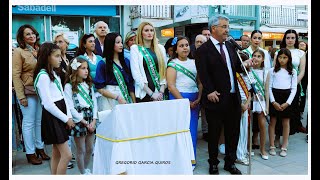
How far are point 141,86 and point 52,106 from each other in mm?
1012

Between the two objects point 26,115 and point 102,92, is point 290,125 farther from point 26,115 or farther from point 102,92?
point 26,115

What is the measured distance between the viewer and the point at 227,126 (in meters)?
3.38

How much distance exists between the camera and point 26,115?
3592 millimetres

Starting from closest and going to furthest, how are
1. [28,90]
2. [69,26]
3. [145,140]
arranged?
[145,140], [28,90], [69,26]

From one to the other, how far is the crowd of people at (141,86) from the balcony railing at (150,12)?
7234mm

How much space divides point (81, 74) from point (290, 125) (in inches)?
117

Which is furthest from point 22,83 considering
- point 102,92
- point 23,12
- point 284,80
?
point 23,12

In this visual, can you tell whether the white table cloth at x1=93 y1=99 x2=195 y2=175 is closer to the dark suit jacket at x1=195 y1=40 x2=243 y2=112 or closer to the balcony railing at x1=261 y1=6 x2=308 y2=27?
the dark suit jacket at x1=195 y1=40 x2=243 y2=112

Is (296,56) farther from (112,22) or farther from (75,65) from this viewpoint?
(112,22)

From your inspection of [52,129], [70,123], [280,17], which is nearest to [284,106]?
[70,123]

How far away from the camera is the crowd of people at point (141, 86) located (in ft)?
9.15

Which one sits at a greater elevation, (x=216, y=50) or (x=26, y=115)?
(x=216, y=50)

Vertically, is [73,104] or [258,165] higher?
[73,104]

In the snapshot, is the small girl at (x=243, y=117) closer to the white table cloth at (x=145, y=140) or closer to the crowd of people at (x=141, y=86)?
the crowd of people at (x=141, y=86)
